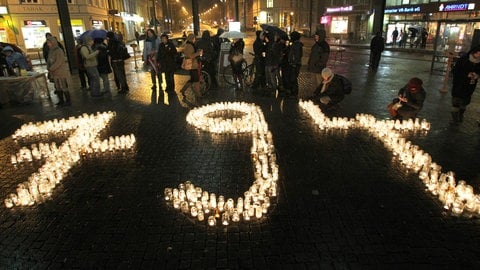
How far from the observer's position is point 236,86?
41.9 feet

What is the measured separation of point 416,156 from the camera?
5895mm

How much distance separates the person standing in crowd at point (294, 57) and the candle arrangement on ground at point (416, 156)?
5.00 feet

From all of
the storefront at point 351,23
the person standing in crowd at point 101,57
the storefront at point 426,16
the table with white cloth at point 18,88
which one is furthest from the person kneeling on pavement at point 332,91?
the storefront at point 351,23

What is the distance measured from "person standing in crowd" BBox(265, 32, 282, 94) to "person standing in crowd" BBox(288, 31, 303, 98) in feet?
1.33

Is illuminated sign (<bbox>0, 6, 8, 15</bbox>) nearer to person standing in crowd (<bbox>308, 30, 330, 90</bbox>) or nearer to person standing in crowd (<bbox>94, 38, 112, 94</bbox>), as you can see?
person standing in crowd (<bbox>94, 38, 112, 94</bbox>)

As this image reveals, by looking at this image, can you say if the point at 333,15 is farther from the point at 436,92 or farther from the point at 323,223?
the point at 323,223

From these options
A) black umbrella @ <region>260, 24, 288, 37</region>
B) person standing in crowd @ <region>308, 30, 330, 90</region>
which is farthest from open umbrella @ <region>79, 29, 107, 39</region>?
person standing in crowd @ <region>308, 30, 330, 90</region>

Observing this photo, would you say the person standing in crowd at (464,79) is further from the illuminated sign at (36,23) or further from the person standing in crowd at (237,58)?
the illuminated sign at (36,23)

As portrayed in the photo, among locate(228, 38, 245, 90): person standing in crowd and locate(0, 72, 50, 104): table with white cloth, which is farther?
locate(228, 38, 245, 90): person standing in crowd

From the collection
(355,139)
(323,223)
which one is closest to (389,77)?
(355,139)

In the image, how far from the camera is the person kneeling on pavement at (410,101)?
7703 millimetres

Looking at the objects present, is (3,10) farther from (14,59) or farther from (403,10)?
(403,10)

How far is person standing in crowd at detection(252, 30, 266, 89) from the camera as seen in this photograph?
11727 millimetres

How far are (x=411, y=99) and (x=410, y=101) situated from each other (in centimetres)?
5
